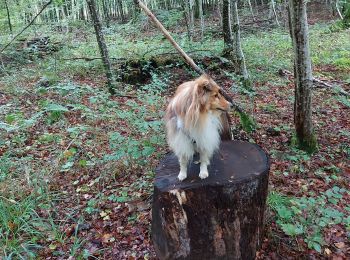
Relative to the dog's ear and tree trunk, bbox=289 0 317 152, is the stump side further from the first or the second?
tree trunk, bbox=289 0 317 152

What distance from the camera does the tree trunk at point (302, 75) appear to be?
538 cm

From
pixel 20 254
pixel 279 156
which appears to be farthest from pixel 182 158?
pixel 279 156

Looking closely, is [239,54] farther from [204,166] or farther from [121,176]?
[204,166]

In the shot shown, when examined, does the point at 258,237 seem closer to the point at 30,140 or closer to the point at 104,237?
the point at 104,237

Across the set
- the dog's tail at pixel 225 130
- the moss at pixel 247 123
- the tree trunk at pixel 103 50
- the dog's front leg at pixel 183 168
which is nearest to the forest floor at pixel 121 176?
the moss at pixel 247 123

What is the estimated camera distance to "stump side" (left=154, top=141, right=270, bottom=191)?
3574 mm

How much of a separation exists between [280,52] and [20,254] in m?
13.1

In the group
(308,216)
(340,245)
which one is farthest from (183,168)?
(340,245)

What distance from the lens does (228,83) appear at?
10008 millimetres

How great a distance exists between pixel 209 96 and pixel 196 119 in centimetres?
28

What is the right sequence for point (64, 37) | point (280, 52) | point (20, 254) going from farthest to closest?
point (64, 37), point (280, 52), point (20, 254)

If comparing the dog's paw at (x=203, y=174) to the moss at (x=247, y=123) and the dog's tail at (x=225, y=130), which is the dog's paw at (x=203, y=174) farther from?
the moss at (x=247, y=123)

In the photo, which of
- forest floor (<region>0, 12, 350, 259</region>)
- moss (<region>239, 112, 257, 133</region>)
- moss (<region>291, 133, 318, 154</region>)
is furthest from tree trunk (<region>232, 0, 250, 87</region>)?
moss (<region>291, 133, 318, 154</region>)

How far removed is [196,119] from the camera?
3301mm
